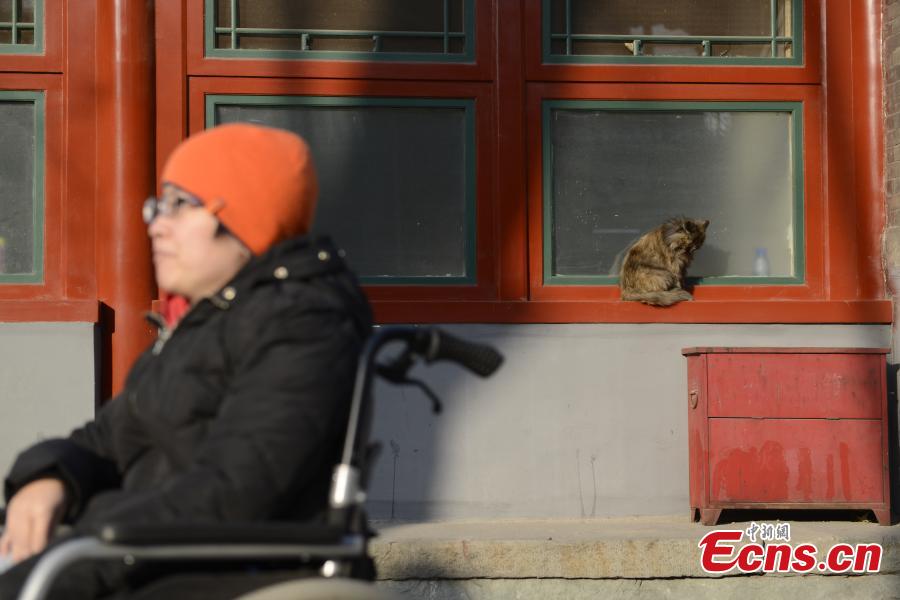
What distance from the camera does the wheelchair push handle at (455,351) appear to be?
104 inches

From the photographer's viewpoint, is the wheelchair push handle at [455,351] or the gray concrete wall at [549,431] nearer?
the wheelchair push handle at [455,351]

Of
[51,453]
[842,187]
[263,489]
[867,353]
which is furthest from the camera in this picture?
[842,187]

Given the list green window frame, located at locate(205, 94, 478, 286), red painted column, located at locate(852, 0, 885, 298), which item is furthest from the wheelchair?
red painted column, located at locate(852, 0, 885, 298)

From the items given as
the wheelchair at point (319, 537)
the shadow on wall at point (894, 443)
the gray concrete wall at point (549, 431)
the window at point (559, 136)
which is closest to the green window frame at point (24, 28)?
the window at point (559, 136)

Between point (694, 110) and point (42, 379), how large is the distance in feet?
12.6

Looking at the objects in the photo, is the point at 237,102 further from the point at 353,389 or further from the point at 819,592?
the point at 353,389

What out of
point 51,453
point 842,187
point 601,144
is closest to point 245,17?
point 601,144

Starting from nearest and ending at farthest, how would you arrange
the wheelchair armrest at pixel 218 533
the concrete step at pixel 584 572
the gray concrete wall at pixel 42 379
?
the wheelchair armrest at pixel 218 533 → the concrete step at pixel 584 572 → the gray concrete wall at pixel 42 379

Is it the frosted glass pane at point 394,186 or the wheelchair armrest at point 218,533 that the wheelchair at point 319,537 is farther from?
the frosted glass pane at point 394,186

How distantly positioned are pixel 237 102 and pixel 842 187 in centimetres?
338

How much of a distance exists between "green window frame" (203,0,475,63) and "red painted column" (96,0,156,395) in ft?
1.17

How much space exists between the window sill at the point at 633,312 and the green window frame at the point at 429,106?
0.19 meters

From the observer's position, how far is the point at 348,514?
237cm

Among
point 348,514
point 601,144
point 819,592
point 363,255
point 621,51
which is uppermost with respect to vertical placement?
point 621,51
